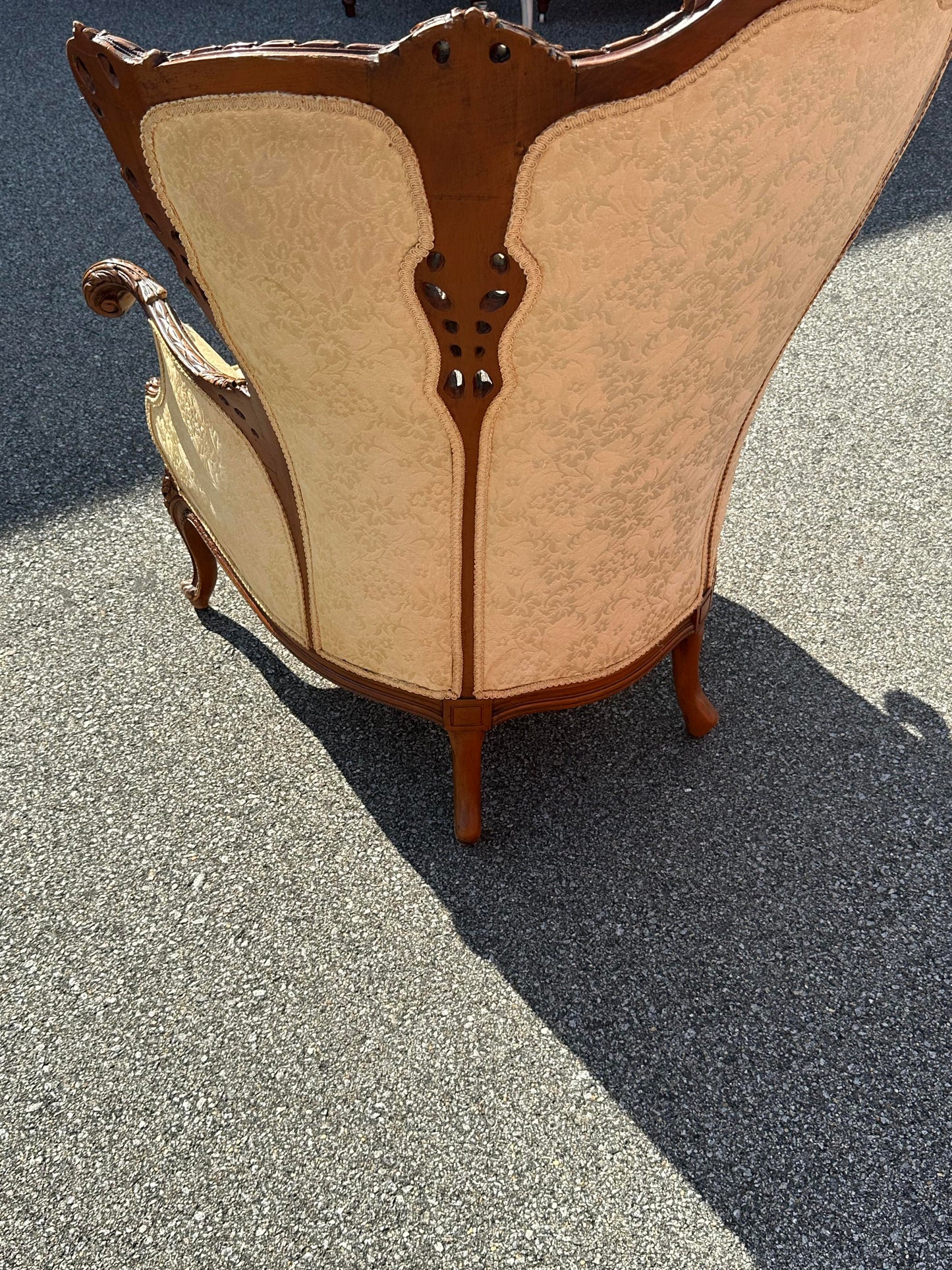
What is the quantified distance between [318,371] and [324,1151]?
867 mm

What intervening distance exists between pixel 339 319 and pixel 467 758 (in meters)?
0.69

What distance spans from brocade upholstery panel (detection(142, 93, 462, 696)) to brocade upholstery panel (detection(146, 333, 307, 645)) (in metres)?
0.09

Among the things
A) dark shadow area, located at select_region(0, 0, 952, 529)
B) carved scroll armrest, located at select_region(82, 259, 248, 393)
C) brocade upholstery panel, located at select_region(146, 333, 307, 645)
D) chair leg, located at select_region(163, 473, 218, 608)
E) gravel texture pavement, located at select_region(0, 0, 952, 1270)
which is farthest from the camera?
dark shadow area, located at select_region(0, 0, 952, 529)

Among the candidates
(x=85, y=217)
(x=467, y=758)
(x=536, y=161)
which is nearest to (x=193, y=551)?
(x=467, y=758)

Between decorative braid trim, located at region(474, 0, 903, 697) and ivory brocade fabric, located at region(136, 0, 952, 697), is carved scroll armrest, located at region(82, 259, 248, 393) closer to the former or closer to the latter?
ivory brocade fabric, located at region(136, 0, 952, 697)

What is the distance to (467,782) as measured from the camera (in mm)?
1486

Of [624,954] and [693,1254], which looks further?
[624,954]

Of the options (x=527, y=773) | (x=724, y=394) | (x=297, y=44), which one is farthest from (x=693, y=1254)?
(x=297, y=44)

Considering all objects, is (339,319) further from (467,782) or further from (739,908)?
(739,908)

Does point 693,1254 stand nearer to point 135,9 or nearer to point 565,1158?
point 565,1158

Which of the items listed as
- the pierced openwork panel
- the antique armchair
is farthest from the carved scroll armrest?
the pierced openwork panel

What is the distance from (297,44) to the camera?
0.81m

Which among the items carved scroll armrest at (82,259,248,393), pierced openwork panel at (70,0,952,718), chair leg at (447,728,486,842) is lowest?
chair leg at (447,728,486,842)

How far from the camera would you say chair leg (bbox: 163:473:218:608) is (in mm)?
1765
